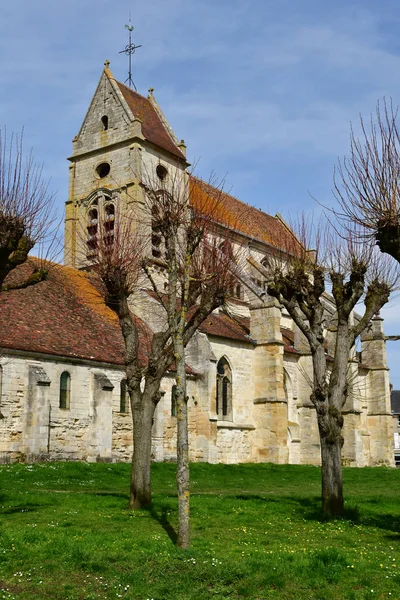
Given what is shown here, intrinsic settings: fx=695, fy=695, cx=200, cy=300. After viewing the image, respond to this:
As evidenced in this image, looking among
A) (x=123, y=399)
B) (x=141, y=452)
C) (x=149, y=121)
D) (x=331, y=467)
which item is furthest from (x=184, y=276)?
(x=149, y=121)

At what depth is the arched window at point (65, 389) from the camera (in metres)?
26.6

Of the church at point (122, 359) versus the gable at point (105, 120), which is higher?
the gable at point (105, 120)

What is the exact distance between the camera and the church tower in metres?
37.7

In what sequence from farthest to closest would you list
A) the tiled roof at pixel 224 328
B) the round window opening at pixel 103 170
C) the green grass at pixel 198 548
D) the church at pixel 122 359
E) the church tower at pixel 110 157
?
1. the round window opening at pixel 103 170
2. the church tower at pixel 110 157
3. the tiled roof at pixel 224 328
4. the church at pixel 122 359
5. the green grass at pixel 198 548

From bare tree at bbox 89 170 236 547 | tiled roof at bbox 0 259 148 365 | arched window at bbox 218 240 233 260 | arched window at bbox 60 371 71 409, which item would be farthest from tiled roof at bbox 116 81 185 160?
bare tree at bbox 89 170 236 547

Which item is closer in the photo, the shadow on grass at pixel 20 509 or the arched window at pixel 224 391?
the shadow on grass at pixel 20 509

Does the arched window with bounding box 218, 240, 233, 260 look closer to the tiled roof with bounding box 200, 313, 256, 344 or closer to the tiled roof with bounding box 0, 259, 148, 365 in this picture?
the tiled roof with bounding box 0, 259, 148, 365

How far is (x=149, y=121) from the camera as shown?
40.6 metres

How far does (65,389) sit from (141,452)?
11547 millimetres

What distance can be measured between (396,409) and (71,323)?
68190 mm

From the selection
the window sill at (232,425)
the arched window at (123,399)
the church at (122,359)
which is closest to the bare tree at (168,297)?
the church at (122,359)

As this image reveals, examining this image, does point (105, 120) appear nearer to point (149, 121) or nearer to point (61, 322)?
point (149, 121)

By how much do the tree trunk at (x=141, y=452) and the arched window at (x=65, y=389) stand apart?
10983 millimetres

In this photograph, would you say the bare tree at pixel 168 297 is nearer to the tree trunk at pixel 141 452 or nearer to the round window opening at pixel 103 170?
the tree trunk at pixel 141 452
